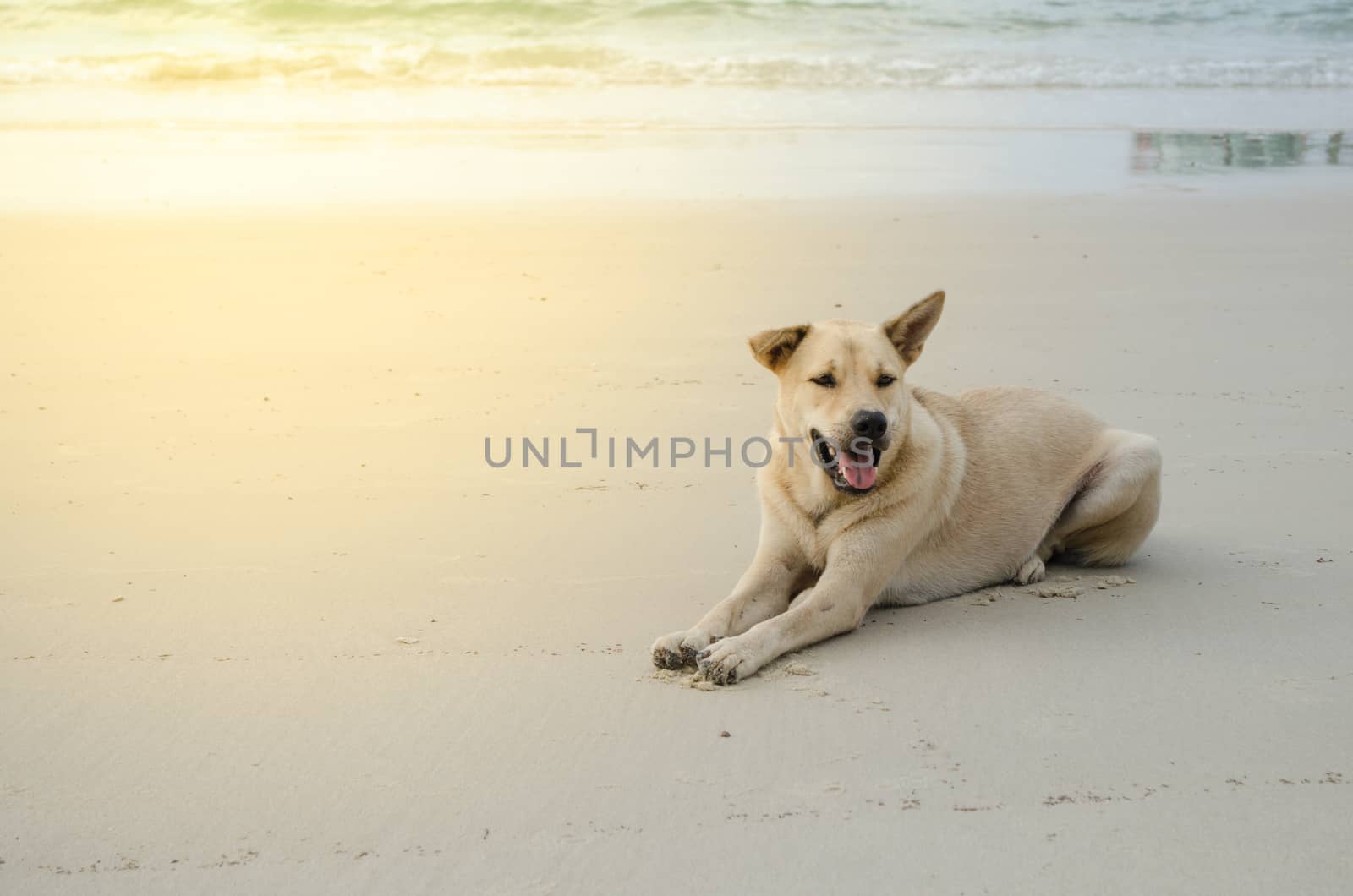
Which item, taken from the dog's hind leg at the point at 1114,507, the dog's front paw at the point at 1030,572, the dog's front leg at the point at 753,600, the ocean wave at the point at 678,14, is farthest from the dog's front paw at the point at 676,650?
the ocean wave at the point at 678,14

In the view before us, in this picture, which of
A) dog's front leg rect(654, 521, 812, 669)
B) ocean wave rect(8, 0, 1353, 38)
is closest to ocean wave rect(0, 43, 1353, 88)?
ocean wave rect(8, 0, 1353, 38)

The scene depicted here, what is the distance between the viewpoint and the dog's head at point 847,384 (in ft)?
13.3

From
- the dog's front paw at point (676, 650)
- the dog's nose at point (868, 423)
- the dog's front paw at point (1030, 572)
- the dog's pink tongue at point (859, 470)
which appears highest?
the dog's nose at point (868, 423)

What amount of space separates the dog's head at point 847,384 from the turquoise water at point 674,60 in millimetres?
13160

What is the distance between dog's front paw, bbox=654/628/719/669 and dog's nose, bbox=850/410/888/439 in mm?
822

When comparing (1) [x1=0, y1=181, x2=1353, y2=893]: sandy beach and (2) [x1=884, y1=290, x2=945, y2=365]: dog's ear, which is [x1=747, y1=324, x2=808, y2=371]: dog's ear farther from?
(1) [x1=0, y1=181, x2=1353, y2=893]: sandy beach

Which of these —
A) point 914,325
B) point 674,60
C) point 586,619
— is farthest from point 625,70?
point 586,619

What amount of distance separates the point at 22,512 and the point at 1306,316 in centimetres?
706

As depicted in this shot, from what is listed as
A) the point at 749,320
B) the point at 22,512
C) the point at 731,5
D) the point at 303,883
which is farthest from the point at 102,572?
the point at 731,5

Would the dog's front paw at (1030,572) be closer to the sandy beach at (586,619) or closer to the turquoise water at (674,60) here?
the sandy beach at (586,619)

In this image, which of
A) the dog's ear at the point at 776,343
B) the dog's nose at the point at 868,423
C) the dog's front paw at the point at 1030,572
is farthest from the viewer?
the dog's front paw at the point at 1030,572

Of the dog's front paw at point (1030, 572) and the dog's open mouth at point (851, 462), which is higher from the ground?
the dog's open mouth at point (851, 462)

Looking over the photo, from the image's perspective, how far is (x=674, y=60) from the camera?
70.7 feet

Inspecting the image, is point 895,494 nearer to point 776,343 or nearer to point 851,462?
point 851,462
